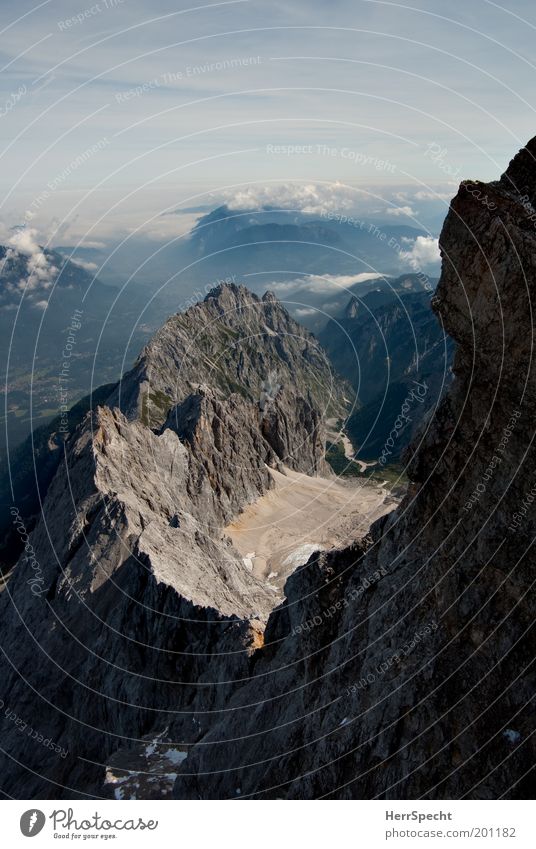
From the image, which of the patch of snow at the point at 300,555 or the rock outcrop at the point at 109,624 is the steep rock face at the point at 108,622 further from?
the patch of snow at the point at 300,555

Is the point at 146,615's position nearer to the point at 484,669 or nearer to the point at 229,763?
the point at 229,763

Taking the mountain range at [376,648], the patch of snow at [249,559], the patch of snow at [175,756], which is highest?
the mountain range at [376,648]

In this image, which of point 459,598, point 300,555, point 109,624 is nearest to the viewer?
point 459,598

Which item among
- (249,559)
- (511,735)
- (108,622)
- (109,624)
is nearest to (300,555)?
(249,559)

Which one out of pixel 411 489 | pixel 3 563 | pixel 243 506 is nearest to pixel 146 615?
pixel 411 489

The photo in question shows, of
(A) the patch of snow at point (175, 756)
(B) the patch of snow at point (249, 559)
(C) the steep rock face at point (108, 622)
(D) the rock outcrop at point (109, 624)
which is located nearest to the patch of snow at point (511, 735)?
(D) the rock outcrop at point (109, 624)

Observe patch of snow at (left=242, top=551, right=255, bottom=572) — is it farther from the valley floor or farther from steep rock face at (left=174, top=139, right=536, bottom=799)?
steep rock face at (left=174, top=139, right=536, bottom=799)

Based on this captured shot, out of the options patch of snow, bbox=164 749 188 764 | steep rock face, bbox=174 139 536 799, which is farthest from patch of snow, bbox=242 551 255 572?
steep rock face, bbox=174 139 536 799

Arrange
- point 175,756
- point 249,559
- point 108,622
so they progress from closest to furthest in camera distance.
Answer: point 175,756
point 108,622
point 249,559

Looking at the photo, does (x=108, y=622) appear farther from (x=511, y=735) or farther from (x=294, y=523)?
(x=294, y=523)
